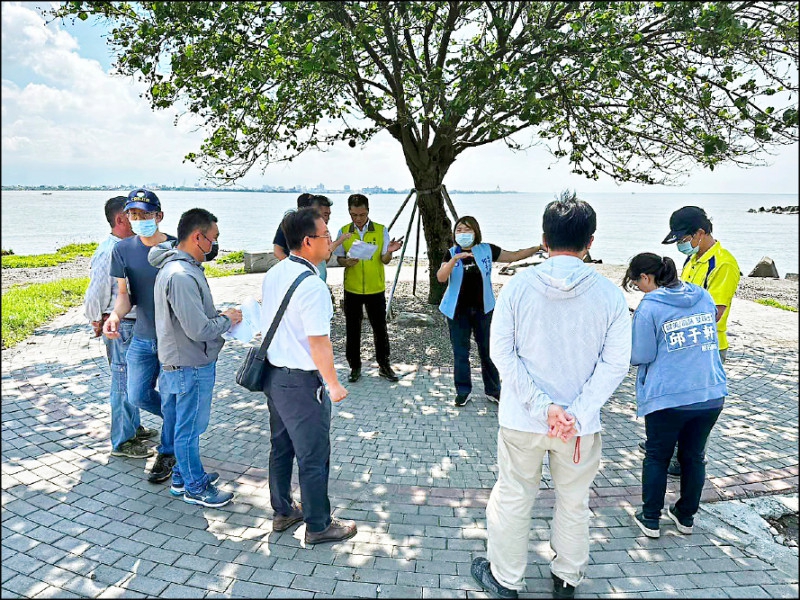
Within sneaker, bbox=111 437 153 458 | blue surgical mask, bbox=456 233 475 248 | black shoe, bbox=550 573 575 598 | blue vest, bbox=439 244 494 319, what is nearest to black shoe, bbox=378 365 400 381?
blue vest, bbox=439 244 494 319

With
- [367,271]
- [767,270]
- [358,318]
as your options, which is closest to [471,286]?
[367,271]

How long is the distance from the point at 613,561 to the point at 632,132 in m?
7.07

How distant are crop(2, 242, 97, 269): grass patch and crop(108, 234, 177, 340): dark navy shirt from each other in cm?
1356

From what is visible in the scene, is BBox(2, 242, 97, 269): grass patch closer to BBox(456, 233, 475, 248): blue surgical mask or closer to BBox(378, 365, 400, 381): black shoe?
BBox(378, 365, 400, 381): black shoe

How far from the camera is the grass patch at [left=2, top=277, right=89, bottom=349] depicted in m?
7.92

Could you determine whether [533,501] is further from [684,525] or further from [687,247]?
[687,247]

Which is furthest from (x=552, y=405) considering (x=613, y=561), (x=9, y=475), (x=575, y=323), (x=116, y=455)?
(x=9, y=475)

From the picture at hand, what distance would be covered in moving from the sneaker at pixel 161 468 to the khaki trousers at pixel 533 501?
2.65 m

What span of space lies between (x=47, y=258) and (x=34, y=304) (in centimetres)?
820

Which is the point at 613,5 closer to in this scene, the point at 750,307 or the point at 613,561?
the point at 613,561

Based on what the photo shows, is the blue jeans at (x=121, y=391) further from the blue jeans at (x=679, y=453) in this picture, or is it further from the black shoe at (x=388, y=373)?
the blue jeans at (x=679, y=453)

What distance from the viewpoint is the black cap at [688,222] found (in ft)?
13.2

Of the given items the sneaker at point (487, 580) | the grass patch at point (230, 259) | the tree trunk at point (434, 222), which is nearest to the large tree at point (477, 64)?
the tree trunk at point (434, 222)

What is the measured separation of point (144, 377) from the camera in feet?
13.8
